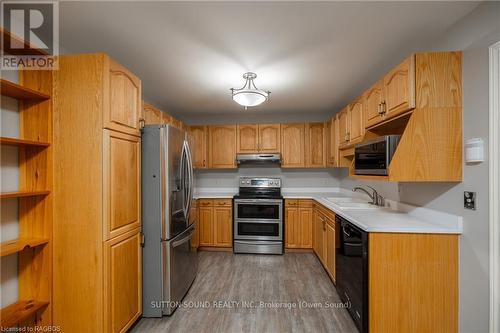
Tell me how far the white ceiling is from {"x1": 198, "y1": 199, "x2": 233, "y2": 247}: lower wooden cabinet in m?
2.03

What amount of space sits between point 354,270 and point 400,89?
156cm

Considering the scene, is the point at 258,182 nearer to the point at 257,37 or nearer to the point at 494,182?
the point at 257,37

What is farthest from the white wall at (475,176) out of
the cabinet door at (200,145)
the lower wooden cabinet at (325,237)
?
the cabinet door at (200,145)

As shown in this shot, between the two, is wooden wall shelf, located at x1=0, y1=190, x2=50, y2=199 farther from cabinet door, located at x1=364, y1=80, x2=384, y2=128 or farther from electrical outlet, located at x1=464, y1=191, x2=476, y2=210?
electrical outlet, located at x1=464, y1=191, x2=476, y2=210

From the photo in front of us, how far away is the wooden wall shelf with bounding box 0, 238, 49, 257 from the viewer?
1.38 m

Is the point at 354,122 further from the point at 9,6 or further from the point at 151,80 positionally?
the point at 9,6

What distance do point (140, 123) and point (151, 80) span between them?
0.91 m

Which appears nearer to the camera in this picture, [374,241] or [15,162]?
[15,162]

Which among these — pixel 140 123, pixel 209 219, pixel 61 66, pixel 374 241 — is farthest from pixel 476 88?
pixel 209 219

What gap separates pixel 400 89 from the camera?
5.82 feet

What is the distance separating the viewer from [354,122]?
2.79m

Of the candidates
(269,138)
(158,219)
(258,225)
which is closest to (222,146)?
(269,138)

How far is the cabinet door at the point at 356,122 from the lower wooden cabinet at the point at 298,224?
1.44 m

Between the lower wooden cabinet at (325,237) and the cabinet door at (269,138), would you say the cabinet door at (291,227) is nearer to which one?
the lower wooden cabinet at (325,237)
